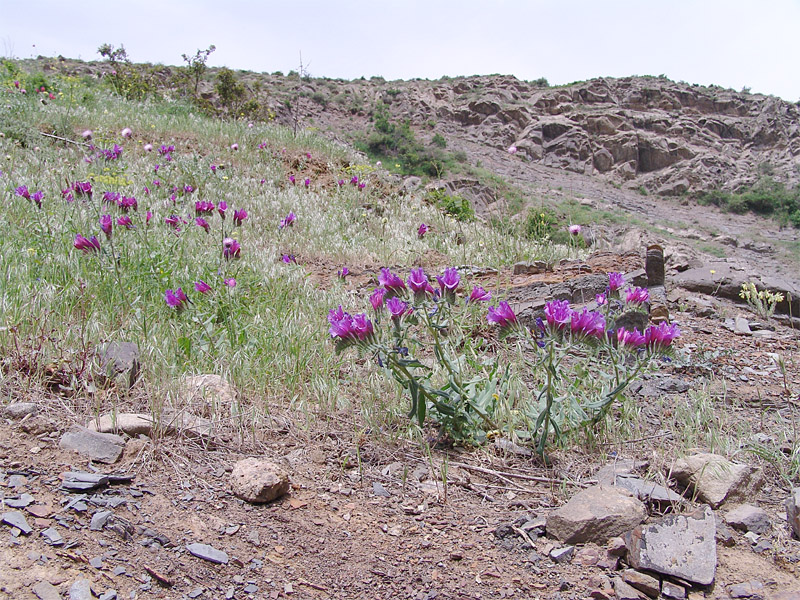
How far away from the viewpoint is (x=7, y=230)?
4.29 meters

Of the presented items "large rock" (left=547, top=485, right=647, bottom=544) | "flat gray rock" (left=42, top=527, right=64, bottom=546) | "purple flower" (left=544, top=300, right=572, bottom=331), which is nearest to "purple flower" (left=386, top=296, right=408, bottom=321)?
"purple flower" (left=544, top=300, right=572, bottom=331)

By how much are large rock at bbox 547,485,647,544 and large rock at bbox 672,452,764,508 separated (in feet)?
1.05

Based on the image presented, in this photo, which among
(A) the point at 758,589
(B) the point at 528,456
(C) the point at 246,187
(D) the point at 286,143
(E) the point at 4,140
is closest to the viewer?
(A) the point at 758,589

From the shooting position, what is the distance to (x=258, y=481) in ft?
6.37

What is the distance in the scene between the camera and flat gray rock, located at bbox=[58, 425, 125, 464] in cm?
203

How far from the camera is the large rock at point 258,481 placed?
193cm

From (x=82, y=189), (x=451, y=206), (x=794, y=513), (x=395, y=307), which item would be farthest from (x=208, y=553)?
(x=451, y=206)

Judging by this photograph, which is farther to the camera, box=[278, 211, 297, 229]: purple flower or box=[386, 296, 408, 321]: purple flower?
box=[278, 211, 297, 229]: purple flower

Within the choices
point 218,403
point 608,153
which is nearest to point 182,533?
point 218,403

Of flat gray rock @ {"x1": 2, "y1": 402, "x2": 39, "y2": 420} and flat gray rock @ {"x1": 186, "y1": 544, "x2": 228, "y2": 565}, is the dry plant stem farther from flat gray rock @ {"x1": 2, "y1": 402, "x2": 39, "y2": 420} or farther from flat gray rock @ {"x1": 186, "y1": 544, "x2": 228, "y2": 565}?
flat gray rock @ {"x1": 2, "y1": 402, "x2": 39, "y2": 420}

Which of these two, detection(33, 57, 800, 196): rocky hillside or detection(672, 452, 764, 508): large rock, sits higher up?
detection(33, 57, 800, 196): rocky hillside

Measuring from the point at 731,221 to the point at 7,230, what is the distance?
1058 inches

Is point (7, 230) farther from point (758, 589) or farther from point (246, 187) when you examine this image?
point (758, 589)

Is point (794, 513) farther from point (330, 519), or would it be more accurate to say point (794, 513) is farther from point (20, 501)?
point (20, 501)
